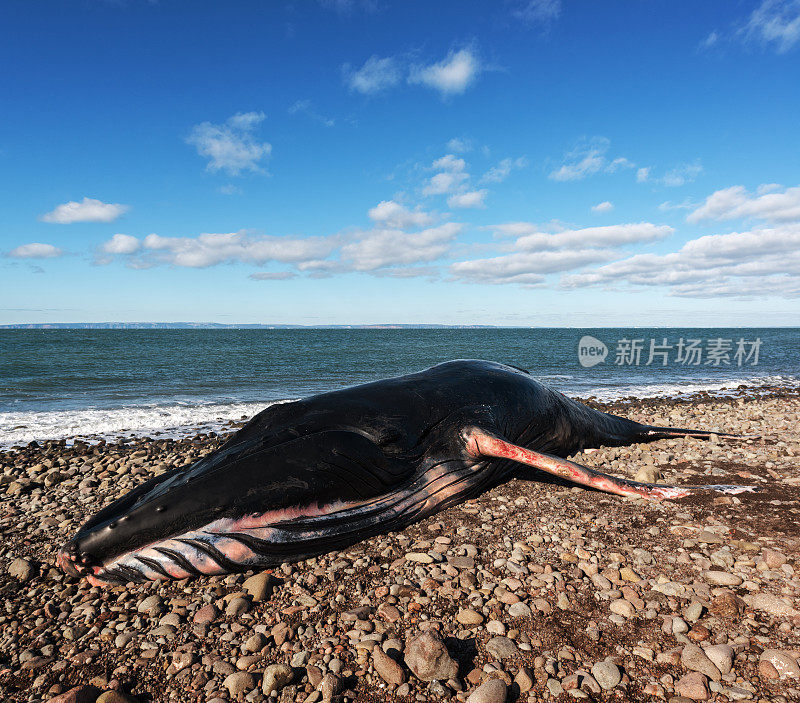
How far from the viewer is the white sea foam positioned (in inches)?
484

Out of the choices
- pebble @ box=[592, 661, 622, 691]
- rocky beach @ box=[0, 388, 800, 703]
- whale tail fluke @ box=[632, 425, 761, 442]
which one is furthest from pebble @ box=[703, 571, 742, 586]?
whale tail fluke @ box=[632, 425, 761, 442]

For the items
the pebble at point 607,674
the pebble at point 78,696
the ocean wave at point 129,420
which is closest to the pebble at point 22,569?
the pebble at point 78,696

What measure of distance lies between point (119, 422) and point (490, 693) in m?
14.0

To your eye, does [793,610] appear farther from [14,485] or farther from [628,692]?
[14,485]

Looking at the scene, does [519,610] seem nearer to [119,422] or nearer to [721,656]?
[721,656]

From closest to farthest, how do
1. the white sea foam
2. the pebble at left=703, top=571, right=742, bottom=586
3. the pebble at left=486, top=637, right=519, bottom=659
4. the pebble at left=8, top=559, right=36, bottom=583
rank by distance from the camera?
the pebble at left=486, top=637, right=519, bottom=659, the pebble at left=703, top=571, right=742, bottom=586, the pebble at left=8, top=559, right=36, bottom=583, the white sea foam

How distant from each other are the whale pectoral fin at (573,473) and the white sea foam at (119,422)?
9586 millimetres

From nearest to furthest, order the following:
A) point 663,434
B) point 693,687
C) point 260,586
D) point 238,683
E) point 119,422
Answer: point 693,687
point 238,683
point 260,586
point 663,434
point 119,422

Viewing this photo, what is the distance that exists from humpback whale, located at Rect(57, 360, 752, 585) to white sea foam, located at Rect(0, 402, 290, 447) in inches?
348

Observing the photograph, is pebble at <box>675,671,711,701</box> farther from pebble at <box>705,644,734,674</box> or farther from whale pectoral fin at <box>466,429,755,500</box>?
whale pectoral fin at <box>466,429,755,500</box>

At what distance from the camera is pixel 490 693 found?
2.74 metres

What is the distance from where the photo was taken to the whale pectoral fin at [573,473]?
5.35 meters

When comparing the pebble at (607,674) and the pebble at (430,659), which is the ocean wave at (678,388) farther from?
the pebble at (430,659)

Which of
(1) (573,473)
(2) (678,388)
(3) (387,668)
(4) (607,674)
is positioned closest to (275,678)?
(3) (387,668)
